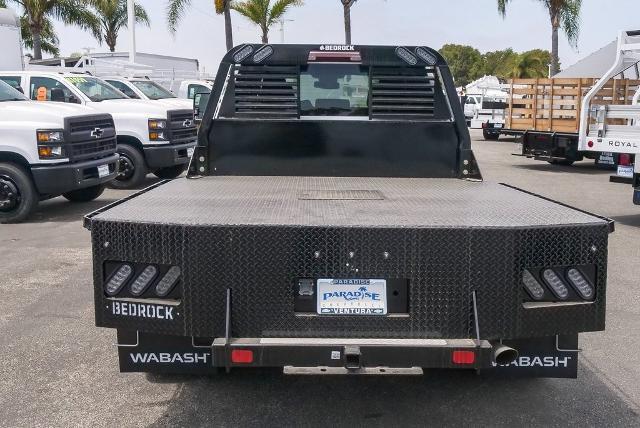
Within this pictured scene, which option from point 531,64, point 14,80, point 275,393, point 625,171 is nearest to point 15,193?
point 14,80

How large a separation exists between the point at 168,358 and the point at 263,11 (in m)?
29.9

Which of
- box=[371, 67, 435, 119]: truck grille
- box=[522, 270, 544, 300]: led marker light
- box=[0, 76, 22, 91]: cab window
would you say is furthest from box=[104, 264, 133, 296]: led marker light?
box=[0, 76, 22, 91]: cab window

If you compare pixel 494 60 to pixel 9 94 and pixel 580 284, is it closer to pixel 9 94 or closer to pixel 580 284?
pixel 9 94

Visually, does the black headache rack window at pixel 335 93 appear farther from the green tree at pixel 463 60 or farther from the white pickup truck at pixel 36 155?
the green tree at pixel 463 60

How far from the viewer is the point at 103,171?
10.5 metres

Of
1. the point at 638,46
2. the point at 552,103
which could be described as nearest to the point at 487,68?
the point at 552,103

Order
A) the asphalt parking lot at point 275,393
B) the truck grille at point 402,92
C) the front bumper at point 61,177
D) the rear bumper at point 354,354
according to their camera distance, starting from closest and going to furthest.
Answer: the rear bumper at point 354,354, the asphalt parking lot at point 275,393, the truck grille at point 402,92, the front bumper at point 61,177

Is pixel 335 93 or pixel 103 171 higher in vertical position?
pixel 335 93

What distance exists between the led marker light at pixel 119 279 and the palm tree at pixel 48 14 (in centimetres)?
2730

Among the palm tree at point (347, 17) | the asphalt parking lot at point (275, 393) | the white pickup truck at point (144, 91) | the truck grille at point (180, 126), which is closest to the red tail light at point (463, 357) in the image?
the asphalt parking lot at point (275, 393)

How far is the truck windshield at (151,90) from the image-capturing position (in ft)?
51.7

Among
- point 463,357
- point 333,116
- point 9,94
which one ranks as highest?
point 9,94

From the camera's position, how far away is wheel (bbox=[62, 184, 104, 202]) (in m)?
11.4

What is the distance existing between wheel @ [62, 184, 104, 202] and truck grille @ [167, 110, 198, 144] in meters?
1.85
